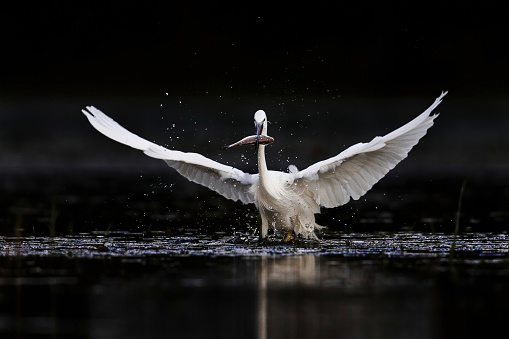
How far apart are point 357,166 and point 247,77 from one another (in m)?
13.5

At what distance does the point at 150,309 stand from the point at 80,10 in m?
19.5

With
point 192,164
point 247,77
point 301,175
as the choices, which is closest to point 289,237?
point 301,175

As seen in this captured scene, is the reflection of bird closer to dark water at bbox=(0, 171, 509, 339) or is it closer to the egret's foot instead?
the egret's foot

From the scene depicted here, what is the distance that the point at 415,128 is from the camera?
37.1 ft

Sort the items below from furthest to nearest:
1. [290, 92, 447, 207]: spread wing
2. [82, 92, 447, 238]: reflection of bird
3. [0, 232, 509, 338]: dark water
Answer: [82, 92, 447, 238]: reflection of bird < [290, 92, 447, 207]: spread wing < [0, 232, 509, 338]: dark water

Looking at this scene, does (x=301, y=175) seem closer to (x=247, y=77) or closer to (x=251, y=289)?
(x=251, y=289)

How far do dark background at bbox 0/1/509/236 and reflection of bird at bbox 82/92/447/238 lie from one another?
396 inches

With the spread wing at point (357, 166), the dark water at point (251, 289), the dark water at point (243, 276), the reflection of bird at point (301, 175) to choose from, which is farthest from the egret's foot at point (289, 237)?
the dark water at point (251, 289)

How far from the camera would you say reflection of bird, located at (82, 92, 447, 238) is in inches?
449

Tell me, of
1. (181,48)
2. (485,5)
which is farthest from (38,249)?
(485,5)

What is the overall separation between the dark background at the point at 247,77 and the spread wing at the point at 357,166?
10.2 meters

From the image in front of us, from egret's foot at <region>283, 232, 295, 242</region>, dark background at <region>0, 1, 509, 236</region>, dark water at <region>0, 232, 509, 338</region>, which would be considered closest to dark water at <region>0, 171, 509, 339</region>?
dark water at <region>0, 232, 509, 338</region>

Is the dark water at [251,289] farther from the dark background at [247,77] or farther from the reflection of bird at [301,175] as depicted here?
the dark background at [247,77]

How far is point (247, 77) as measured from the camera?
2492 cm
